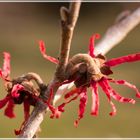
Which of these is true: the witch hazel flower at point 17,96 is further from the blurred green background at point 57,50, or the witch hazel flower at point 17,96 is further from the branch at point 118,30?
the blurred green background at point 57,50

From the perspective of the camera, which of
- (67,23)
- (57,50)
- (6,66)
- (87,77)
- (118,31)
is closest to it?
(67,23)

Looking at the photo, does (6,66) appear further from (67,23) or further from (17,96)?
(67,23)

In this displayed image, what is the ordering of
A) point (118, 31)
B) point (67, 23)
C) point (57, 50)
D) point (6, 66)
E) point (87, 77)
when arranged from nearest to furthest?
point (67, 23) → point (87, 77) → point (6, 66) → point (118, 31) → point (57, 50)

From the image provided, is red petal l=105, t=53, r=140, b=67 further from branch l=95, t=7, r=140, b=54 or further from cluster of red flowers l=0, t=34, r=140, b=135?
branch l=95, t=7, r=140, b=54

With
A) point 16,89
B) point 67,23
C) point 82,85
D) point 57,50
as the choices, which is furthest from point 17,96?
point 57,50

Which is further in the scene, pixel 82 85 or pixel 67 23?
pixel 82 85

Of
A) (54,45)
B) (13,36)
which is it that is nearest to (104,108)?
(54,45)

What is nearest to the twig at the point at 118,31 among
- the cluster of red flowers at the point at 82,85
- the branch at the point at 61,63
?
the cluster of red flowers at the point at 82,85
